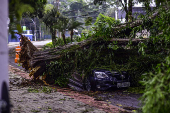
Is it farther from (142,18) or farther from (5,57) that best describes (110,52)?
(5,57)

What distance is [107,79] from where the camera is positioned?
830 cm

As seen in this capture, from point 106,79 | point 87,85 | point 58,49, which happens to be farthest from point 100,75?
point 58,49

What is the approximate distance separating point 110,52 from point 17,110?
4.53m

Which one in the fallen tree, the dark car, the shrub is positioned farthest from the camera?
the fallen tree

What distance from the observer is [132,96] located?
7.73m

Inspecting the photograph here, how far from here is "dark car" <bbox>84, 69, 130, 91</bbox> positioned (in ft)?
27.3

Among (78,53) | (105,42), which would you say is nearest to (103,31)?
(105,42)

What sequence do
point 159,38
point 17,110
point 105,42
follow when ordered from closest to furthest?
point 17,110, point 159,38, point 105,42

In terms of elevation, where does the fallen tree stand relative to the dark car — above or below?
above

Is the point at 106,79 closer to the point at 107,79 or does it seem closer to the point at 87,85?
the point at 107,79

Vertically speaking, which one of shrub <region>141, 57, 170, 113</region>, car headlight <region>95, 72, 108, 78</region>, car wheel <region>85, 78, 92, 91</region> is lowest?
car wheel <region>85, 78, 92, 91</region>

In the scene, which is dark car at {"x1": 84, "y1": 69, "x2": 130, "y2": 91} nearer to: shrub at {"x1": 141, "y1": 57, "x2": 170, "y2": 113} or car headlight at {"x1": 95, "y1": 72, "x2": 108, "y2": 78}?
car headlight at {"x1": 95, "y1": 72, "x2": 108, "y2": 78}

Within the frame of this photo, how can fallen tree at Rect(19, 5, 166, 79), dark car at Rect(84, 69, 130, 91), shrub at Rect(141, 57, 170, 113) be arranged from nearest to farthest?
shrub at Rect(141, 57, 170, 113), dark car at Rect(84, 69, 130, 91), fallen tree at Rect(19, 5, 166, 79)

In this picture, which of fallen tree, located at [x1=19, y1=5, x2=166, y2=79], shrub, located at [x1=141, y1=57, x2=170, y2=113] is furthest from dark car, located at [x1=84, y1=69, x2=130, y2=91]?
shrub, located at [x1=141, y1=57, x2=170, y2=113]
